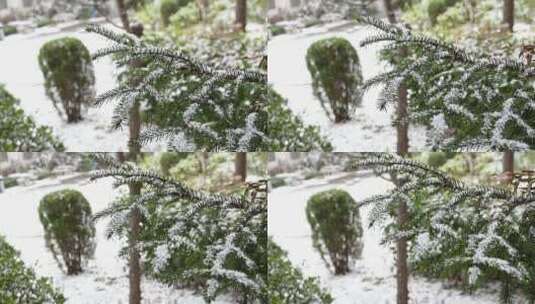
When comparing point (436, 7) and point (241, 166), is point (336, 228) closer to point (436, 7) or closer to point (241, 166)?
point (241, 166)

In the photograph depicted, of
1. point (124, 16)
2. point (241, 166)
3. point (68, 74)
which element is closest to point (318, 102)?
point (241, 166)

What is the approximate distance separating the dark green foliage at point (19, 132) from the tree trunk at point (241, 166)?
0.74 m

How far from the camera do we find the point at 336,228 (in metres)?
3.41

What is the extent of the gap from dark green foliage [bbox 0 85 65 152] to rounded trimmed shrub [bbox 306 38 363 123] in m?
1.12

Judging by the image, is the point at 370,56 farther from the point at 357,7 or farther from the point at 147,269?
the point at 147,269

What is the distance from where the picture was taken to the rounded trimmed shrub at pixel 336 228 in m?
3.38

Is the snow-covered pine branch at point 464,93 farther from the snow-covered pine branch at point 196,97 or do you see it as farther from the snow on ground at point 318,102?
the snow-covered pine branch at point 196,97

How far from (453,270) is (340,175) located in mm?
607

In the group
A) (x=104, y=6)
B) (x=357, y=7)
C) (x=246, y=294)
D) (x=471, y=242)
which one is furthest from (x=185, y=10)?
(x=471, y=242)

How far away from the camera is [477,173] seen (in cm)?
327

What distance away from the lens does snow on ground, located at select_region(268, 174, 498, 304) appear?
3.31 metres

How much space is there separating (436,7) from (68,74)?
1.55 meters

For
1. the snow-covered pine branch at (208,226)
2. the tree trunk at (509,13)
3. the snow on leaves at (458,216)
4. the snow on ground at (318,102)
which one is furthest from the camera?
the snow on ground at (318,102)

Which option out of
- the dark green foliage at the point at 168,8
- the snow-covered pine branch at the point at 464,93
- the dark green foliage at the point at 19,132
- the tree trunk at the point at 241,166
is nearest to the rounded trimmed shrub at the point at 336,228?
the tree trunk at the point at 241,166
